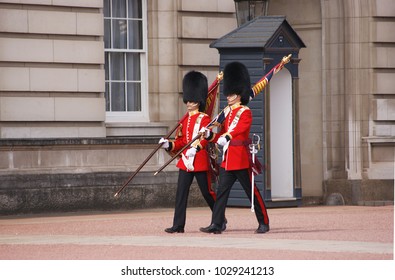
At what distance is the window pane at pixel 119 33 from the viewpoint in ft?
66.6

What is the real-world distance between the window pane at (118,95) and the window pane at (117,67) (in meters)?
0.10

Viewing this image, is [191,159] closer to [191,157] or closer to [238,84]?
[191,157]

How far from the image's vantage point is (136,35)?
20.5 meters

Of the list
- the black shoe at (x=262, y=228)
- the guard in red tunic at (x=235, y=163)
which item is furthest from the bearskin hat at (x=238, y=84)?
the black shoe at (x=262, y=228)

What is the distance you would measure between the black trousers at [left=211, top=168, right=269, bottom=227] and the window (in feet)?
18.0

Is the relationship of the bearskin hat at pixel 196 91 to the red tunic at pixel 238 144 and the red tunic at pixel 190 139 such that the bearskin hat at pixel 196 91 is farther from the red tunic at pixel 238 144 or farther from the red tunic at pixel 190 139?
the red tunic at pixel 238 144

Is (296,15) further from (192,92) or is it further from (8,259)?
(8,259)

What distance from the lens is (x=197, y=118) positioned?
15203 millimetres

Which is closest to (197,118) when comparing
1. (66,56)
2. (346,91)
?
(66,56)

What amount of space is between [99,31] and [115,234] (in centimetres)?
518

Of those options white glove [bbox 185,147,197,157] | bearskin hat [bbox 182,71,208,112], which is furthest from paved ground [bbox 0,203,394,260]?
bearskin hat [bbox 182,71,208,112]

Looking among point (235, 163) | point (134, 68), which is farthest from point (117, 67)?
point (235, 163)

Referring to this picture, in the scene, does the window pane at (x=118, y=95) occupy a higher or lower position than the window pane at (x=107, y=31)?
lower

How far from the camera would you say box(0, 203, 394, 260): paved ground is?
41.3 ft
